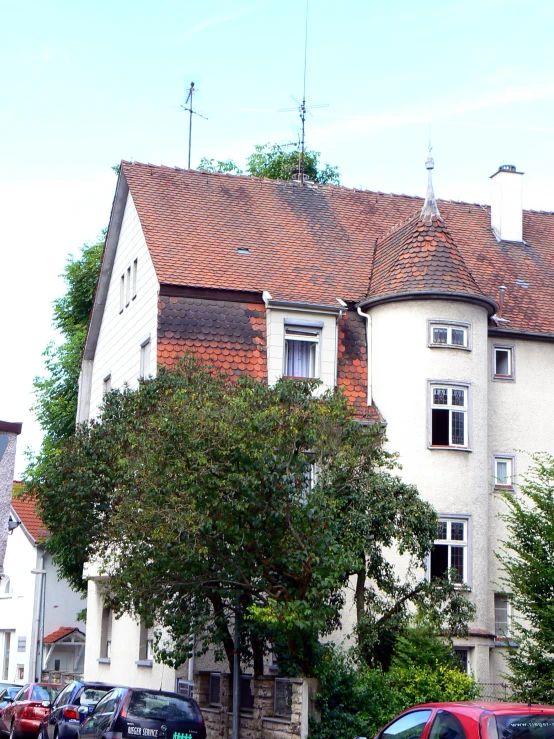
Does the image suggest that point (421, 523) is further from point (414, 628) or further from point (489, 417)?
point (489, 417)

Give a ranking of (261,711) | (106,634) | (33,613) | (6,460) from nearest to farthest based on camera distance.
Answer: (6,460), (261,711), (106,634), (33,613)

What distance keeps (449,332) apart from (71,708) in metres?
11.6

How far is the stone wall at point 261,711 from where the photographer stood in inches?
747

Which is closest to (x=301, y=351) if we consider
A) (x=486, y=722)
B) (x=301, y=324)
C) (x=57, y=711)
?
(x=301, y=324)

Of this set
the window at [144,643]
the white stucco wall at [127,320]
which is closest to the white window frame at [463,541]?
the white stucco wall at [127,320]

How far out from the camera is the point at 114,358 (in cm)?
3203

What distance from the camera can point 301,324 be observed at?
27.0 metres

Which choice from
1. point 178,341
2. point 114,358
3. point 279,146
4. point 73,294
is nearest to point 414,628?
point 178,341

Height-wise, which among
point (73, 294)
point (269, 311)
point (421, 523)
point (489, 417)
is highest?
point (73, 294)

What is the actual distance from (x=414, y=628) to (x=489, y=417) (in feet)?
24.5

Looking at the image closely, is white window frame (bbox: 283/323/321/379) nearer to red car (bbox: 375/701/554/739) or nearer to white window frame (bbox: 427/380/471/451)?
white window frame (bbox: 427/380/471/451)

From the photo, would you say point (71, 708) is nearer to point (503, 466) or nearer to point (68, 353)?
point (503, 466)

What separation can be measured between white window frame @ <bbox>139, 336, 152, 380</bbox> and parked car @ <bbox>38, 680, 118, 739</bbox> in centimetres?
834

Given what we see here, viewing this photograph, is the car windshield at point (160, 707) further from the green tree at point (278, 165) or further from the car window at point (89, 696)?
the green tree at point (278, 165)
